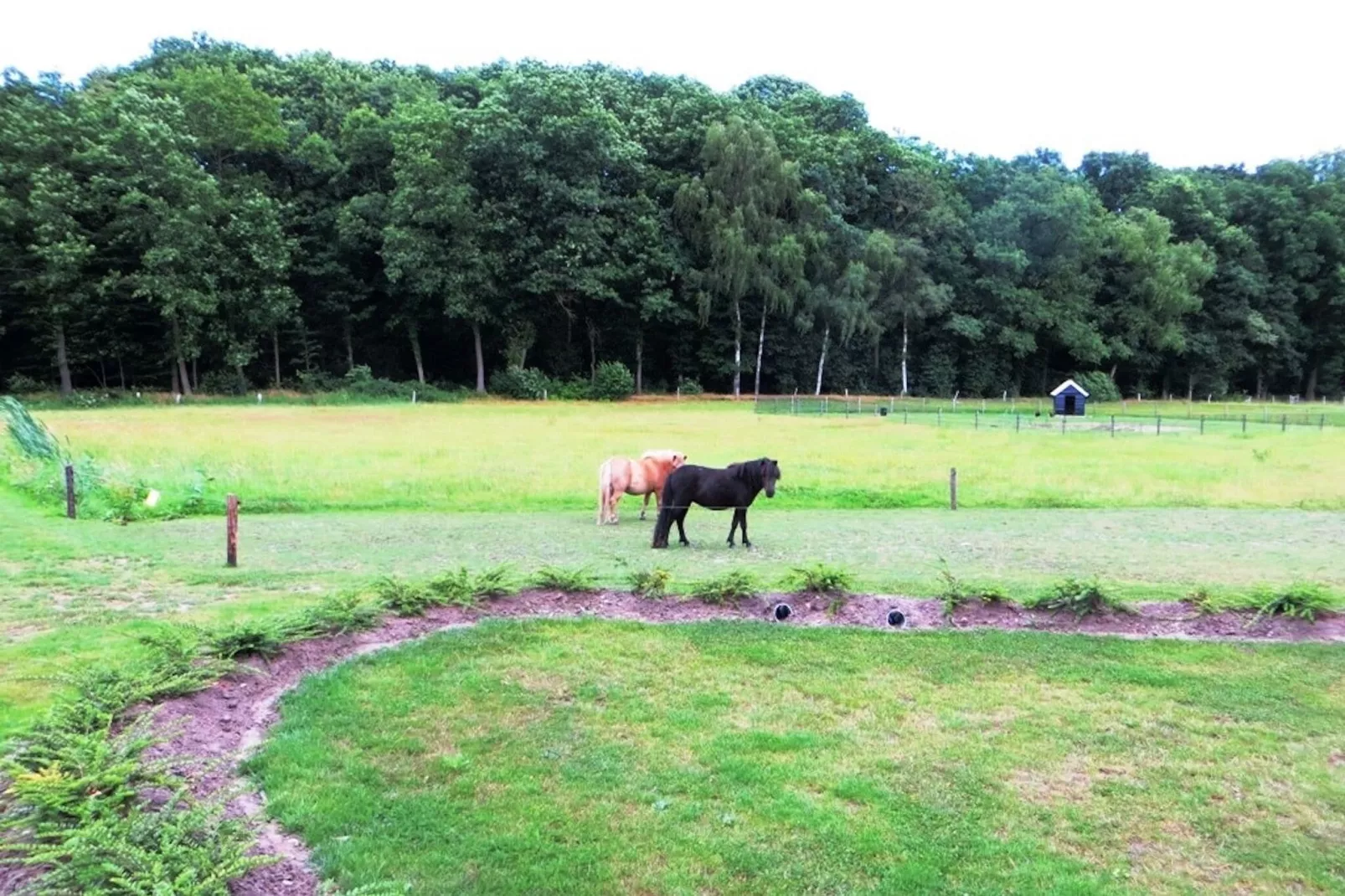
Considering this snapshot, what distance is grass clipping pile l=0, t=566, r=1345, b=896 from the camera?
3.99 m

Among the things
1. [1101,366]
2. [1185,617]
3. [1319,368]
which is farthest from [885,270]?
[1185,617]

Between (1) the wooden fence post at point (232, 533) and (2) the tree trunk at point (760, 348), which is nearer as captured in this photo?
(1) the wooden fence post at point (232, 533)

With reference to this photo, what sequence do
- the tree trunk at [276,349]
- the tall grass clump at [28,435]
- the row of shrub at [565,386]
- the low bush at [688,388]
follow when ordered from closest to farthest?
the tall grass clump at [28,435], the tree trunk at [276,349], the row of shrub at [565,386], the low bush at [688,388]

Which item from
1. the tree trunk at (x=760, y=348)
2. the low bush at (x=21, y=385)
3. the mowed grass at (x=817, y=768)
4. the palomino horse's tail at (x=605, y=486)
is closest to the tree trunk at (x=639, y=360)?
the tree trunk at (x=760, y=348)

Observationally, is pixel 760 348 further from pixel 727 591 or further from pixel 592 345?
pixel 727 591

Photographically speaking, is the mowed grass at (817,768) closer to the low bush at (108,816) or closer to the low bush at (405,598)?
the low bush at (108,816)

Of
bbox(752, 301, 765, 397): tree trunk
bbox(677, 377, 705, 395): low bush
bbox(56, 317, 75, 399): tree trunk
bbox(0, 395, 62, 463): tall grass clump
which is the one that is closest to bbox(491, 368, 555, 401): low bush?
bbox(677, 377, 705, 395): low bush

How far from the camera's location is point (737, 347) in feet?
204

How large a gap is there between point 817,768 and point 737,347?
5724 centimetres

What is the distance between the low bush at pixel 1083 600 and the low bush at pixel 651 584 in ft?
13.8

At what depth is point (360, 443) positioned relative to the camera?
2872 cm

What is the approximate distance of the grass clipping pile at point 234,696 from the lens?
13.1 ft

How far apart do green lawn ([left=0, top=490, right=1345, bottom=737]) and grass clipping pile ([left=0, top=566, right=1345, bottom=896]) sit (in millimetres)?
833

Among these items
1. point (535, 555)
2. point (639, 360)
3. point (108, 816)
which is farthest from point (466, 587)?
point (639, 360)
